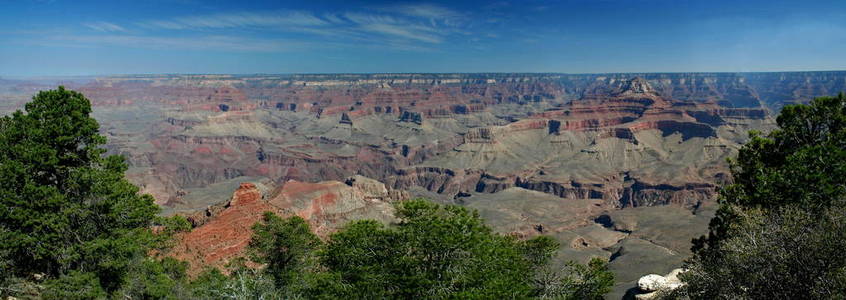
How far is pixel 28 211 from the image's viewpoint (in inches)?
774

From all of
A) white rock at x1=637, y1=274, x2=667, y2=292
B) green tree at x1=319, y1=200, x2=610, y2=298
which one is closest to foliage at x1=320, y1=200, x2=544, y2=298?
green tree at x1=319, y1=200, x2=610, y2=298

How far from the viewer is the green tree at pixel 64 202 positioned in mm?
19875

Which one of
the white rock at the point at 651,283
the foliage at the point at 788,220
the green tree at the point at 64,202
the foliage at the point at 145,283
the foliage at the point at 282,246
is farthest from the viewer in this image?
the white rock at the point at 651,283

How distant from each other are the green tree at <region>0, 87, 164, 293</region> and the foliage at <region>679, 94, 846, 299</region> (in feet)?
82.3

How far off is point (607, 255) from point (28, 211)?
81.3m

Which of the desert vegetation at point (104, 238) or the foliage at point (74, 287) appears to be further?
the foliage at point (74, 287)

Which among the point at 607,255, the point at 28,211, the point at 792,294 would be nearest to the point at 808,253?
the point at 792,294

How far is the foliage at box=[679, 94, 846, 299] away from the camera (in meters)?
14.8

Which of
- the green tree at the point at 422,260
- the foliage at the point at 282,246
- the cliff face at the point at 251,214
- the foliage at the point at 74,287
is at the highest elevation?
the green tree at the point at 422,260

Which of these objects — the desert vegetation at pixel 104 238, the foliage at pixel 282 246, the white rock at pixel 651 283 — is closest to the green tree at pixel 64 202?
the desert vegetation at pixel 104 238

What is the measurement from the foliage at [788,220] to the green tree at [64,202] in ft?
82.3

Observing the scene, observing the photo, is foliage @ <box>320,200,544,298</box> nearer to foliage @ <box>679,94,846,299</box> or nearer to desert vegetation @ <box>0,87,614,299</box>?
desert vegetation @ <box>0,87,614,299</box>

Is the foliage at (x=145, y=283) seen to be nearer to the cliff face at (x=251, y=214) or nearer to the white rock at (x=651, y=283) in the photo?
the cliff face at (x=251, y=214)

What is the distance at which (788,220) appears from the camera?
17.3 m
